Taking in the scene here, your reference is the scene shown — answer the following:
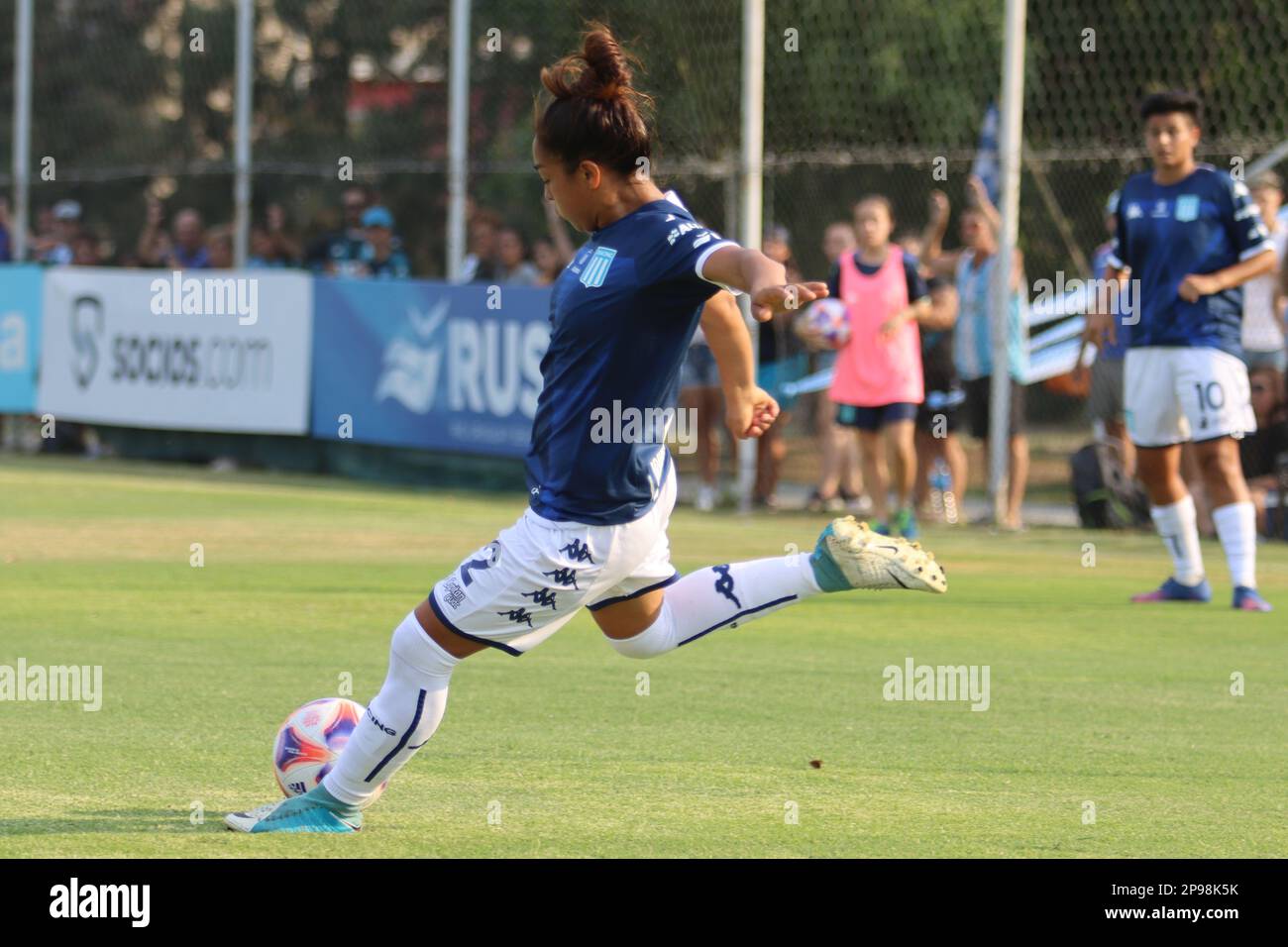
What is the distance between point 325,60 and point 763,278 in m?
28.6

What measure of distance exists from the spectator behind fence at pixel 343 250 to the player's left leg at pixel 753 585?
46.1 ft

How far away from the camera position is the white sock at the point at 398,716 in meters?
5.53

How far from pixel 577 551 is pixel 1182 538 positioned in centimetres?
645

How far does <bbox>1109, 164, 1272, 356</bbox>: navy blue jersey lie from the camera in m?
10.9

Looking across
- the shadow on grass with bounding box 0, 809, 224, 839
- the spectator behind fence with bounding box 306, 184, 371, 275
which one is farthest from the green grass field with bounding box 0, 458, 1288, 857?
the spectator behind fence with bounding box 306, 184, 371, 275

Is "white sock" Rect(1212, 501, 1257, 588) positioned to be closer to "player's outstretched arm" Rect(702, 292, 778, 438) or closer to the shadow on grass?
"player's outstretched arm" Rect(702, 292, 778, 438)

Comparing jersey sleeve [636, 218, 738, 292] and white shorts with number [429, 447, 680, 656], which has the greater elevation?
jersey sleeve [636, 218, 738, 292]

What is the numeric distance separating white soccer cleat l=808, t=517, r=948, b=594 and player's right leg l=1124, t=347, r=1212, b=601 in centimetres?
540

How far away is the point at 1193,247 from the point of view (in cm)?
1096

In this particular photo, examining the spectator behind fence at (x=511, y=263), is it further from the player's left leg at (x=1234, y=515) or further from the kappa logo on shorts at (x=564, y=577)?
the kappa logo on shorts at (x=564, y=577)
